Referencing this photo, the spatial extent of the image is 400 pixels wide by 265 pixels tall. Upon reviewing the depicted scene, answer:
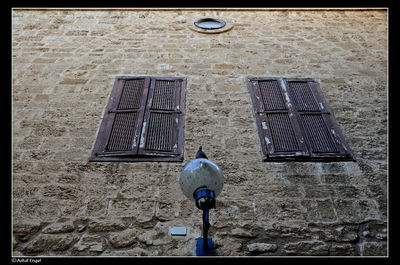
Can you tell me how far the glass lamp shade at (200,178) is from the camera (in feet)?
7.75

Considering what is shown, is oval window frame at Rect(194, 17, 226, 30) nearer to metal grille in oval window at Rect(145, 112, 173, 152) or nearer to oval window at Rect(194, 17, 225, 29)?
oval window at Rect(194, 17, 225, 29)

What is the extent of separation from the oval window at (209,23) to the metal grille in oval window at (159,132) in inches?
98.2

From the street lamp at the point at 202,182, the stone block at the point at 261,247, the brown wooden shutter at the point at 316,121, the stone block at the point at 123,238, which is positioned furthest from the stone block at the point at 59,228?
the brown wooden shutter at the point at 316,121

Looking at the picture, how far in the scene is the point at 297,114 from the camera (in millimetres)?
4285

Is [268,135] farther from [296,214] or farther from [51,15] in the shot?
[51,15]

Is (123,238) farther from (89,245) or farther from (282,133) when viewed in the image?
(282,133)

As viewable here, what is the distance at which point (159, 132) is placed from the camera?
13.1 ft

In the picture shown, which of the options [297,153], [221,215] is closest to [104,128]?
[221,215]

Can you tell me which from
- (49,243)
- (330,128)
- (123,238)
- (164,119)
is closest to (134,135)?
(164,119)

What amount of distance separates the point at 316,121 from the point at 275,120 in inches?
21.3

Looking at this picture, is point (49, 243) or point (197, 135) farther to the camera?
point (197, 135)

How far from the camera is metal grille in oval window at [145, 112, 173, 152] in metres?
3.83

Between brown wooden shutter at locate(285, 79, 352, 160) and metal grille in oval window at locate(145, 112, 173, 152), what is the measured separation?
1691 mm

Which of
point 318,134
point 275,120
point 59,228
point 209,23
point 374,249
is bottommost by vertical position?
point 374,249
